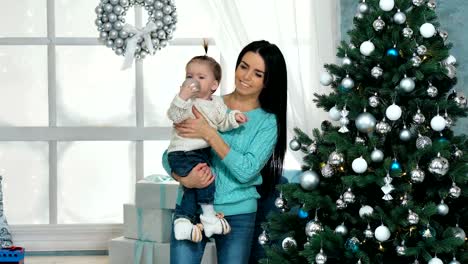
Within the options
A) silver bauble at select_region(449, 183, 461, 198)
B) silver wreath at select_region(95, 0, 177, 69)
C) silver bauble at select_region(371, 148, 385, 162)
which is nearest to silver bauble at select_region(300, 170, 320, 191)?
silver bauble at select_region(371, 148, 385, 162)

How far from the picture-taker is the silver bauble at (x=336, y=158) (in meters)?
2.97

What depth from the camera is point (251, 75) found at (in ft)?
10.5

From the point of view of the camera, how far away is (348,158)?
298cm

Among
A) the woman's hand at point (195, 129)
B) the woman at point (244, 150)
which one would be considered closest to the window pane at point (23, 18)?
the woman at point (244, 150)

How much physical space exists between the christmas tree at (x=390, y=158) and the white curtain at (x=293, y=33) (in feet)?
4.71

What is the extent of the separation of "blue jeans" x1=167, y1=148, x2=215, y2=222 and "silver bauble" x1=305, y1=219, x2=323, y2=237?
34 centimetres

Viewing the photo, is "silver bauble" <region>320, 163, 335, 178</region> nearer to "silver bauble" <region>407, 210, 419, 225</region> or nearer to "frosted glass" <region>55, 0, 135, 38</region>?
"silver bauble" <region>407, 210, 419, 225</region>

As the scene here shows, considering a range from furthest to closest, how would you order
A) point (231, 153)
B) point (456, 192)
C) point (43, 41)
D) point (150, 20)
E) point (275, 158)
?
point (43, 41), point (150, 20), point (275, 158), point (231, 153), point (456, 192)

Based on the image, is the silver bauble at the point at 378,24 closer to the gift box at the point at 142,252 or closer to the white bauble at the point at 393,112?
the white bauble at the point at 393,112

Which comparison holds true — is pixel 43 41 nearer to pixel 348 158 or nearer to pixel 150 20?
pixel 150 20

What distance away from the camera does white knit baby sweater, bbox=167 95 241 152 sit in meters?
3.10

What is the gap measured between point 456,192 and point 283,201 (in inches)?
23.1

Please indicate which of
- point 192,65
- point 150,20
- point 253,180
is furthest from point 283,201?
point 150,20

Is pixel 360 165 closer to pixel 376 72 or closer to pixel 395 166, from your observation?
pixel 395 166
